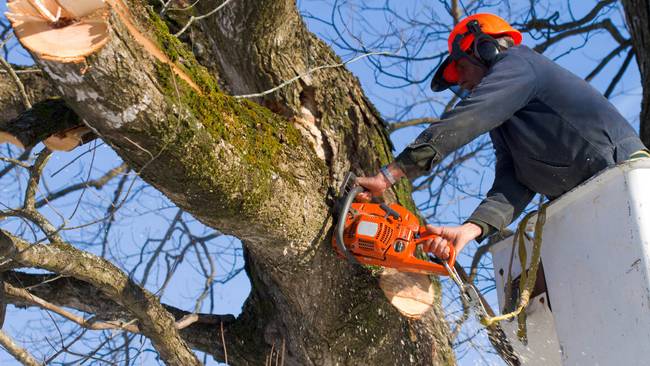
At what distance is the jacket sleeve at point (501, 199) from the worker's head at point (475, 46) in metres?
0.31

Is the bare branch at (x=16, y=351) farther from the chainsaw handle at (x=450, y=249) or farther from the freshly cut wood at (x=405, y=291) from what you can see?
the chainsaw handle at (x=450, y=249)

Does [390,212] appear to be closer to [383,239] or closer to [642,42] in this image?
[383,239]

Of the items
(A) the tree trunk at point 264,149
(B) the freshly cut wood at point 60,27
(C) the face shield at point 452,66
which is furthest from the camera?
(C) the face shield at point 452,66

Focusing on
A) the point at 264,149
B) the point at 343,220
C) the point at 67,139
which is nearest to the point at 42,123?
the point at 67,139

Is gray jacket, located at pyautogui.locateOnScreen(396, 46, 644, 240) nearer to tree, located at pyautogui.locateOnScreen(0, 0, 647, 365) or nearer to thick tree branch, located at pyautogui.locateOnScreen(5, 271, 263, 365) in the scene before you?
tree, located at pyautogui.locateOnScreen(0, 0, 647, 365)

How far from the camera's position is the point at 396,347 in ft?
10.5

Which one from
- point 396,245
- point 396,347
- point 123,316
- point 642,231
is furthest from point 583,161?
point 123,316

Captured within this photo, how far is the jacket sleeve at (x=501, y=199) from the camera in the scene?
3.16 m


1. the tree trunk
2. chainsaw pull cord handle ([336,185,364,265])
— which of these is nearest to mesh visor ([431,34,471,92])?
the tree trunk

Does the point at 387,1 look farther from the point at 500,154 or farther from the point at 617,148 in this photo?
the point at 617,148

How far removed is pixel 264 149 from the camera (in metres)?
2.72

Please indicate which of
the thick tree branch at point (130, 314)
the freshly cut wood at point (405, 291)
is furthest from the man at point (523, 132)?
the thick tree branch at point (130, 314)

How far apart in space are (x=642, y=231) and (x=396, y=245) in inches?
37.0

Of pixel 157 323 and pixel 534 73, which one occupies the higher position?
pixel 534 73
